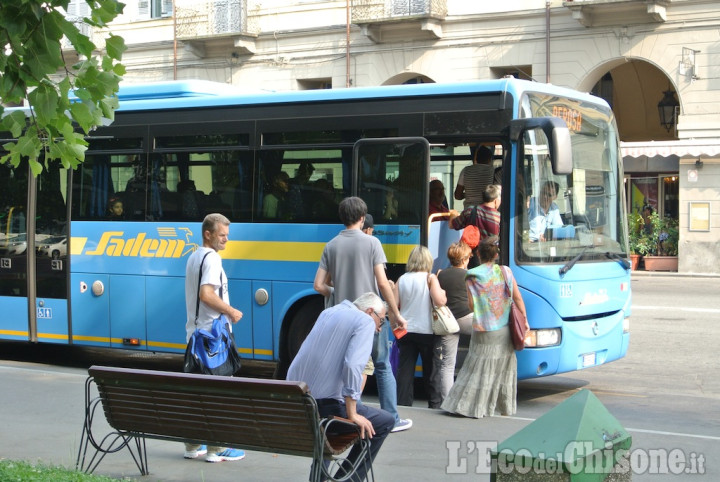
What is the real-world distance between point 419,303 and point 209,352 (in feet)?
8.25

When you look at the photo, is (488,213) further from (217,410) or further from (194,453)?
(217,410)

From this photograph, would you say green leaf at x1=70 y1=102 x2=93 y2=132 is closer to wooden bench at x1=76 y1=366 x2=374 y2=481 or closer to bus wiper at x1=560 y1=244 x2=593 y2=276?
wooden bench at x1=76 y1=366 x2=374 y2=481

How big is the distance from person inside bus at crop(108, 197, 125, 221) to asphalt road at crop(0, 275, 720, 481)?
71.1 inches

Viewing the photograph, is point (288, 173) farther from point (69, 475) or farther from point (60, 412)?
point (69, 475)

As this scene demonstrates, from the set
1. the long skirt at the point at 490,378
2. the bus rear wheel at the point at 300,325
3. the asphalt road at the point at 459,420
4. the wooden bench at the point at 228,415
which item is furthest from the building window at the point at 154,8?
the wooden bench at the point at 228,415

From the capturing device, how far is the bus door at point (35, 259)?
12094 mm

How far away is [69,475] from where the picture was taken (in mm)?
6133

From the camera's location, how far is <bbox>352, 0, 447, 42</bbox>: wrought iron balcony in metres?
30.5

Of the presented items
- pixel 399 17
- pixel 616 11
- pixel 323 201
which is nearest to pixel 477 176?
pixel 323 201

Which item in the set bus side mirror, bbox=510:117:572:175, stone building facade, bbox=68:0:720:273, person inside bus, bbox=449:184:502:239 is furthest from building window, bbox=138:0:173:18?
bus side mirror, bbox=510:117:572:175

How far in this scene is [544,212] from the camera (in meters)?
9.77

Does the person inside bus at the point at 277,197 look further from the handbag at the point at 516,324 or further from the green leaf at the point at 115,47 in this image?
the green leaf at the point at 115,47

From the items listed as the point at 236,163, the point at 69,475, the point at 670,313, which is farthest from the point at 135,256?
the point at 670,313

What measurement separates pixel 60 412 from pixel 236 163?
328 cm
